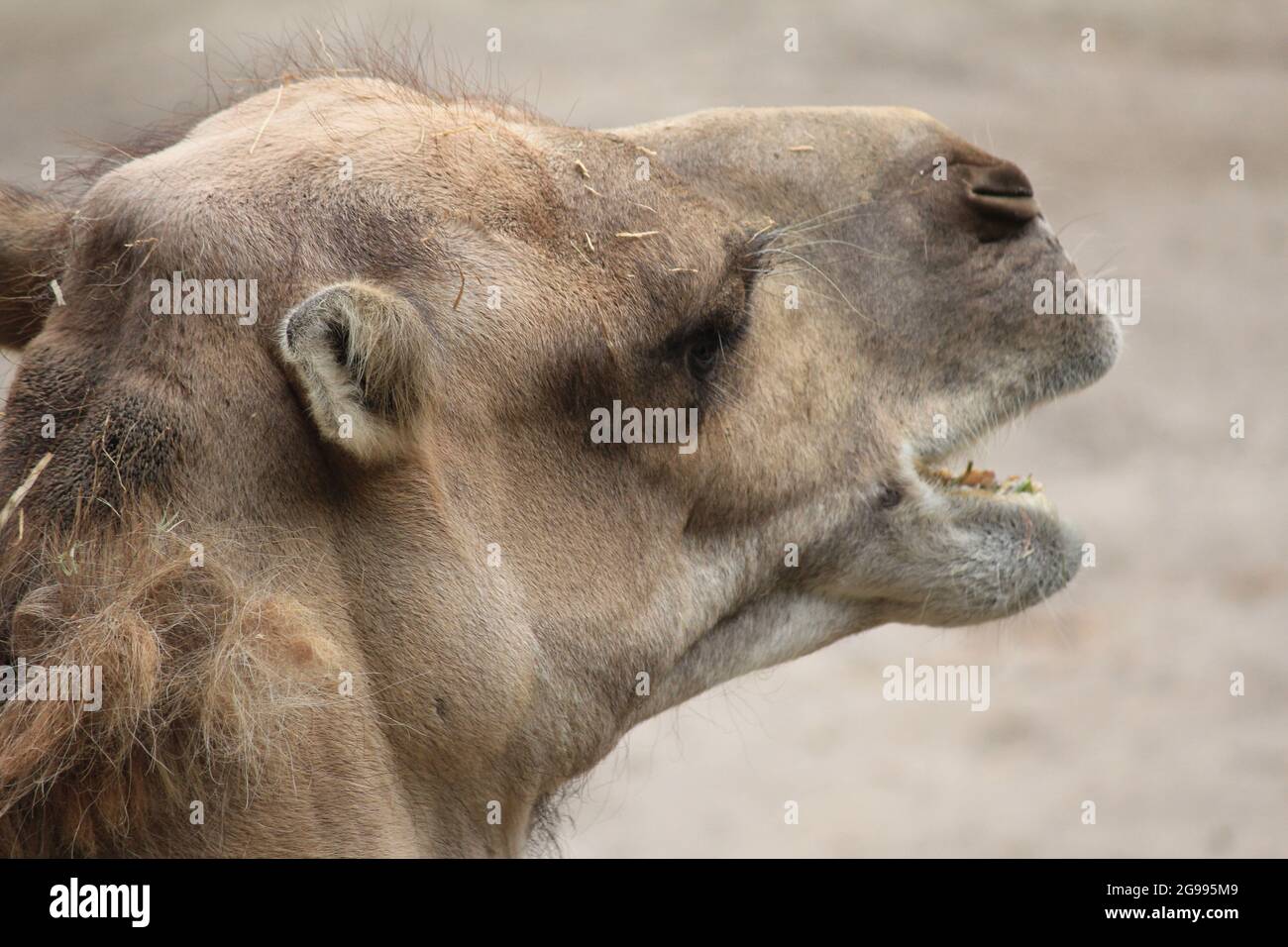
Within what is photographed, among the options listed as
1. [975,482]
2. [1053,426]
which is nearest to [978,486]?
[975,482]

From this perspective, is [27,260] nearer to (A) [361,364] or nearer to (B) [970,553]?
(A) [361,364]

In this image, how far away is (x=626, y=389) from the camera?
2.93 metres

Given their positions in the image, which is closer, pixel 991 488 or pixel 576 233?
pixel 576 233

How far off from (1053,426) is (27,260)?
27.5ft

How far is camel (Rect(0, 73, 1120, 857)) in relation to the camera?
249 cm

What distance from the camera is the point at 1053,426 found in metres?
10.4

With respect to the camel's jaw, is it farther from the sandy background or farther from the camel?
the sandy background

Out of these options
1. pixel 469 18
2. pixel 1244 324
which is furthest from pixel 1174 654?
pixel 469 18

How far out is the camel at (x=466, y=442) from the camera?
249 centimetres

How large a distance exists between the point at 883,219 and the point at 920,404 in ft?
1.36

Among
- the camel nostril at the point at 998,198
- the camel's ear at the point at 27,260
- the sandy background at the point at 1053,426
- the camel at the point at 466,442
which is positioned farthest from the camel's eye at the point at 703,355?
the camel's ear at the point at 27,260

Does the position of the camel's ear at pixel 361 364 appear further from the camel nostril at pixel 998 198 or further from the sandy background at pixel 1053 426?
the sandy background at pixel 1053 426

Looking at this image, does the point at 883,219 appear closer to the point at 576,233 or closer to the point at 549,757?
the point at 576,233

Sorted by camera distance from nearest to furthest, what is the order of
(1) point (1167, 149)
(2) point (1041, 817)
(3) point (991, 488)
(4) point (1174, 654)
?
(3) point (991, 488) → (2) point (1041, 817) → (4) point (1174, 654) → (1) point (1167, 149)
